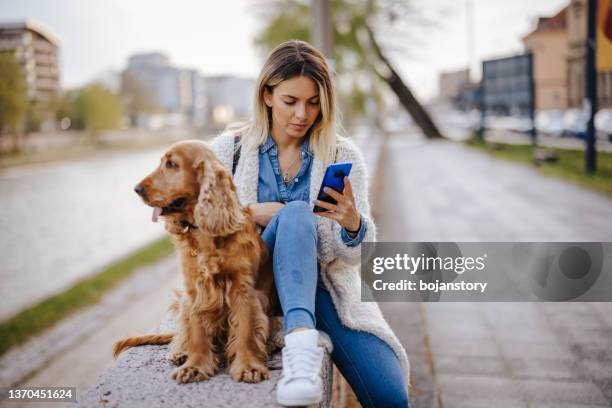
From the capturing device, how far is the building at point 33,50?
13039 millimetres

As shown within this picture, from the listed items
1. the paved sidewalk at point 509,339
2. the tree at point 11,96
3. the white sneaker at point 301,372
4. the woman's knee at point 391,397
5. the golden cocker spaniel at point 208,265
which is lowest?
the paved sidewalk at point 509,339

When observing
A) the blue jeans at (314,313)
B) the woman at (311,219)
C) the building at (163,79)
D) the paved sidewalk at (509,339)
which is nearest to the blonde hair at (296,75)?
the woman at (311,219)

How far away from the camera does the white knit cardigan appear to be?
2461 mm

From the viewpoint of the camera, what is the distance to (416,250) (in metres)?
3.05

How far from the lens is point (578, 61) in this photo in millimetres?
13000

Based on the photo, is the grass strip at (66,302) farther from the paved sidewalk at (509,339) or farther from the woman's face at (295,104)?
the woman's face at (295,104)

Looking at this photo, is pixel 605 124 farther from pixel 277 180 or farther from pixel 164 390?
pixel 164 390

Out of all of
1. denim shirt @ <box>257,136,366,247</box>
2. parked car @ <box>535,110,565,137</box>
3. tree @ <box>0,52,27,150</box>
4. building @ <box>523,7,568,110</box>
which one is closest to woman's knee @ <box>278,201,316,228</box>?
denim shirt @ <box>257,136,366,247</box>

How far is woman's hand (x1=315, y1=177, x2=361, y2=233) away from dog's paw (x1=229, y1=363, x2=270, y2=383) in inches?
27.7

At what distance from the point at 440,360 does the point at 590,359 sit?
0.98m

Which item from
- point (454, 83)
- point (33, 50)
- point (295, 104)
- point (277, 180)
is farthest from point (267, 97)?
point (454, 83)

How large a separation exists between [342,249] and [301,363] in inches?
27.8

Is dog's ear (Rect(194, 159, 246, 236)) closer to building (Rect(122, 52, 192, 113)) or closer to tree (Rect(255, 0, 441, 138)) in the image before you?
tree (Rect(255, 0, 441, 138))

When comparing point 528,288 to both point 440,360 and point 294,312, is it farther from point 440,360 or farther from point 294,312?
point 294,312
